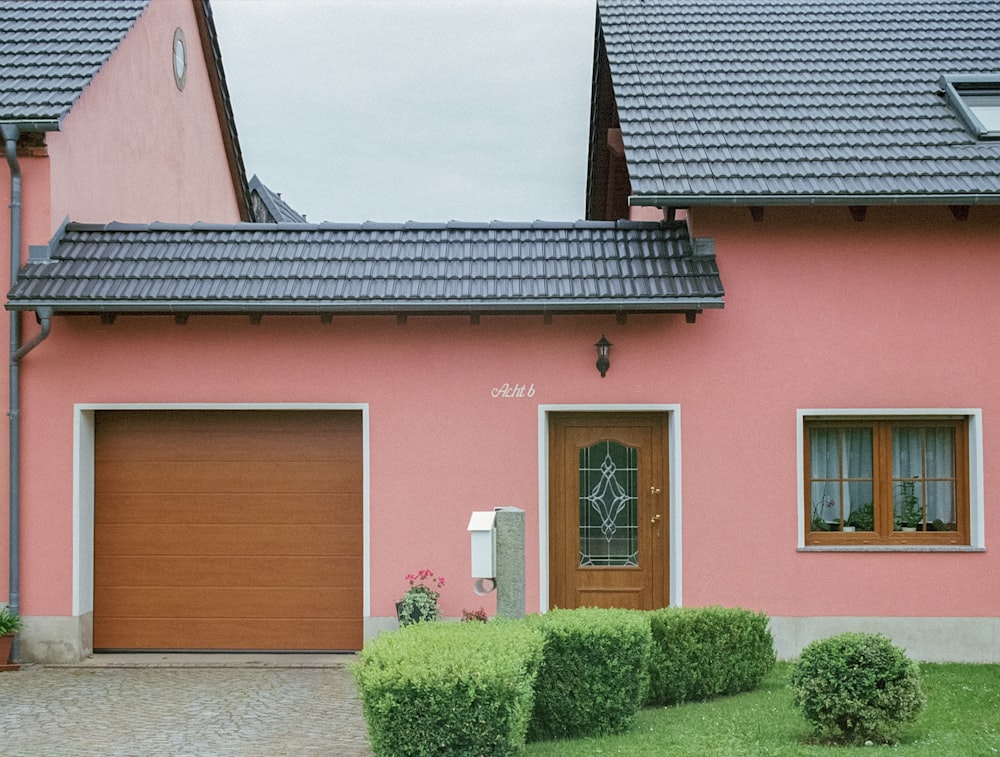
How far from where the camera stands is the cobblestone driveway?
7.68 m

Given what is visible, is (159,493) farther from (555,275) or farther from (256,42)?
(256,42)

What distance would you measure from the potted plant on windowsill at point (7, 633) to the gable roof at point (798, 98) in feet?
21.6

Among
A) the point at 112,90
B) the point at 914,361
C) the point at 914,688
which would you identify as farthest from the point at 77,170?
the point at 914,688

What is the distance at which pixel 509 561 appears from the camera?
25.4 feet

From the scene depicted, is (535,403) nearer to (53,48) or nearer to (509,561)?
(509,561)

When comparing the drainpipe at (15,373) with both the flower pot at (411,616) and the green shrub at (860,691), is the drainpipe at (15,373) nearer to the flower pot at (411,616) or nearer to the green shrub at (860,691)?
the flower pot at (411,616)

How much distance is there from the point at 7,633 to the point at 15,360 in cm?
243

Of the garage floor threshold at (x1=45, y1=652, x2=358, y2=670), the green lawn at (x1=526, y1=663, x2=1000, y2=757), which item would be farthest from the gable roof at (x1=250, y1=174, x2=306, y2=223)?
the green lawn at (x1=526, y1=663, x2=1000, y2=757)

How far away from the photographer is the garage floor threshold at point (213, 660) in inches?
410

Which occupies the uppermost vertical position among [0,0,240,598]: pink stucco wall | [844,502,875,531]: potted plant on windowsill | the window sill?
[0,0,240,598]: pink stucco wall

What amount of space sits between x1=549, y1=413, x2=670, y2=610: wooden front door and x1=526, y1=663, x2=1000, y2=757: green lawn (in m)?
1.76

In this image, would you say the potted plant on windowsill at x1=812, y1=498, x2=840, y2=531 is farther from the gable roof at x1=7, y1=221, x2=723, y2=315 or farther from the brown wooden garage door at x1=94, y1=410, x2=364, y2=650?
the brown wooden garage door at x1=94, y1=410, x2=364, y2=650

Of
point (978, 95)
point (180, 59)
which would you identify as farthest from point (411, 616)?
point (180, 59)

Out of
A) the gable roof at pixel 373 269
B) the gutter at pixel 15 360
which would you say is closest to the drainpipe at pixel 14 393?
the gutter at pixel 15 360
